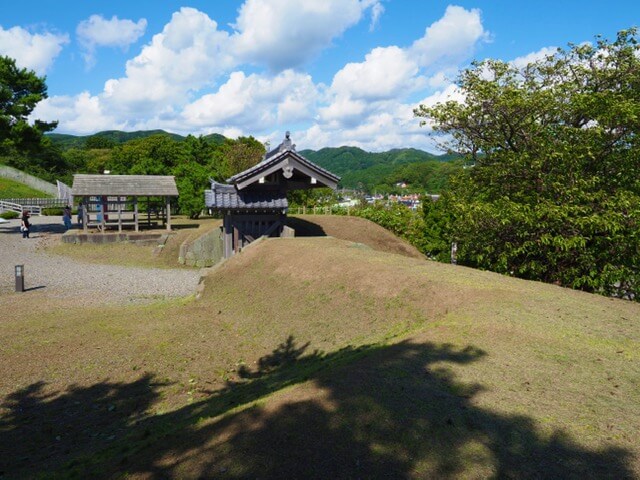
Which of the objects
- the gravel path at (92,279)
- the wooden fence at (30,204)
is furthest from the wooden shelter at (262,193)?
the wooden fence at (30,204)

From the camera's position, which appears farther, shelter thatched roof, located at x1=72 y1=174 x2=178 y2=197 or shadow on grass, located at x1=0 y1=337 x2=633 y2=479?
shelter thatched roof, located at x1=72 y1=174 x2=178 y2=197

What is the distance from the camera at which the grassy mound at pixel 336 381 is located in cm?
357

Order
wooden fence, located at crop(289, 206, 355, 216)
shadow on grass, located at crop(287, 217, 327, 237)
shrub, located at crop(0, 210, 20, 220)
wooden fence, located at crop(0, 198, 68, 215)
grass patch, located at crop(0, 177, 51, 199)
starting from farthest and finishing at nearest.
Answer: grass patch, located at crop(0, 177, 51, 199), wooden fence, located at crop(0, 198, 68, 215), shrub, located at crop(0, 210, 20, 220), wooden fence, located at crop(289, 206, 355, 216), shadow on grass, located at crop(287, 217, 327, 237)

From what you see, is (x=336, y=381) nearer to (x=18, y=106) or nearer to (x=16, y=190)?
(x=18, y=106)

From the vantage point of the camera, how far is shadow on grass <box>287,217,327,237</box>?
19.3 metres

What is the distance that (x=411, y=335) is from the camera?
6.56m

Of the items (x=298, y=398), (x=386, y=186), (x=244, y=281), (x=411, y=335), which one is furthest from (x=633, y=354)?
(x=386, y=186)

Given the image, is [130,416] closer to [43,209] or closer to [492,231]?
[492,231]

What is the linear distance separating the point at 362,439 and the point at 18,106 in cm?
2877

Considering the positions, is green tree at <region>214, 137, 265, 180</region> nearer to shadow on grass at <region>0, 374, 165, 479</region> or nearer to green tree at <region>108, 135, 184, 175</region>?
green tree at <region>108, 135, 184, 175</region>

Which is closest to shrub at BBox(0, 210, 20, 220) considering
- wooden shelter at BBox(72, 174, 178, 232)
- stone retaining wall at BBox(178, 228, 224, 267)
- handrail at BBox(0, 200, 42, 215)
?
handrail at BBox(0, 200, 42, 215)

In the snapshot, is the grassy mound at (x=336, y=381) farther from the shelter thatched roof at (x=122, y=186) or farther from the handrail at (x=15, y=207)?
the handrail at (x=15, y=207)

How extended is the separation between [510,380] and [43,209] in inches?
1874

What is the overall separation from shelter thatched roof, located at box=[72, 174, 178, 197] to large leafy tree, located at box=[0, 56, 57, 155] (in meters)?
3.40
